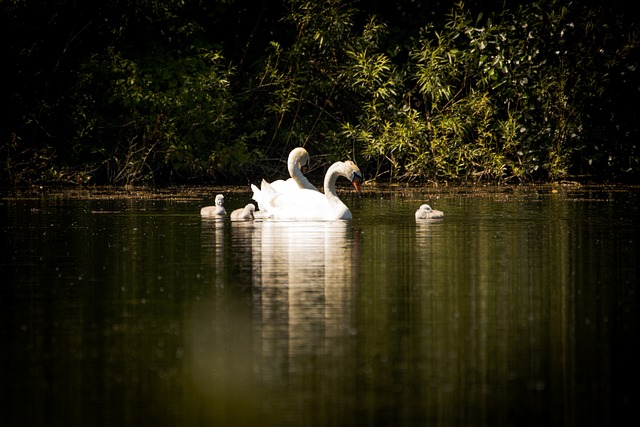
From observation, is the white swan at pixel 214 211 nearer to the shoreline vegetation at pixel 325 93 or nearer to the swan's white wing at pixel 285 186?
the swan's white wing at pixel 285 186

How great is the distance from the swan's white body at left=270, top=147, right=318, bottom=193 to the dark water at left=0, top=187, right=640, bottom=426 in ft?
12.4

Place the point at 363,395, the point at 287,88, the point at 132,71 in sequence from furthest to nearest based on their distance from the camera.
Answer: the point at 287,88
the point at 132,71
the point at 363,395

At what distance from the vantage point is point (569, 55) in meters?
26.7

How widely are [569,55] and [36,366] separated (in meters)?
20.2

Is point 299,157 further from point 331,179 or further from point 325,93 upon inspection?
point 325,93

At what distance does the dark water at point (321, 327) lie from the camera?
23.6ft

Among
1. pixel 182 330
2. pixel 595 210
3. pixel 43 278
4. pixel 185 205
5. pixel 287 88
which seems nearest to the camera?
pixel 182 330

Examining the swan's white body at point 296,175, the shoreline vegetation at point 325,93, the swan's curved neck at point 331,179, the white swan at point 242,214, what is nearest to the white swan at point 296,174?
the swan's white body at point 296,175

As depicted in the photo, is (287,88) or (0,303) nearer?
(0,303)

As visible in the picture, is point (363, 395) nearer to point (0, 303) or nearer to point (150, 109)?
point (0, 303)

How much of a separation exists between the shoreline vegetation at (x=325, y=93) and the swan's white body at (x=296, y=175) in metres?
5.09

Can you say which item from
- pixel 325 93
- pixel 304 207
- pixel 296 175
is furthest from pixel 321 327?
pixel 325 93

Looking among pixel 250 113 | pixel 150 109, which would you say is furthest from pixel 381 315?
pixel 250 113

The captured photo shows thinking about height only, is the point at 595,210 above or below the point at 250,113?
below
